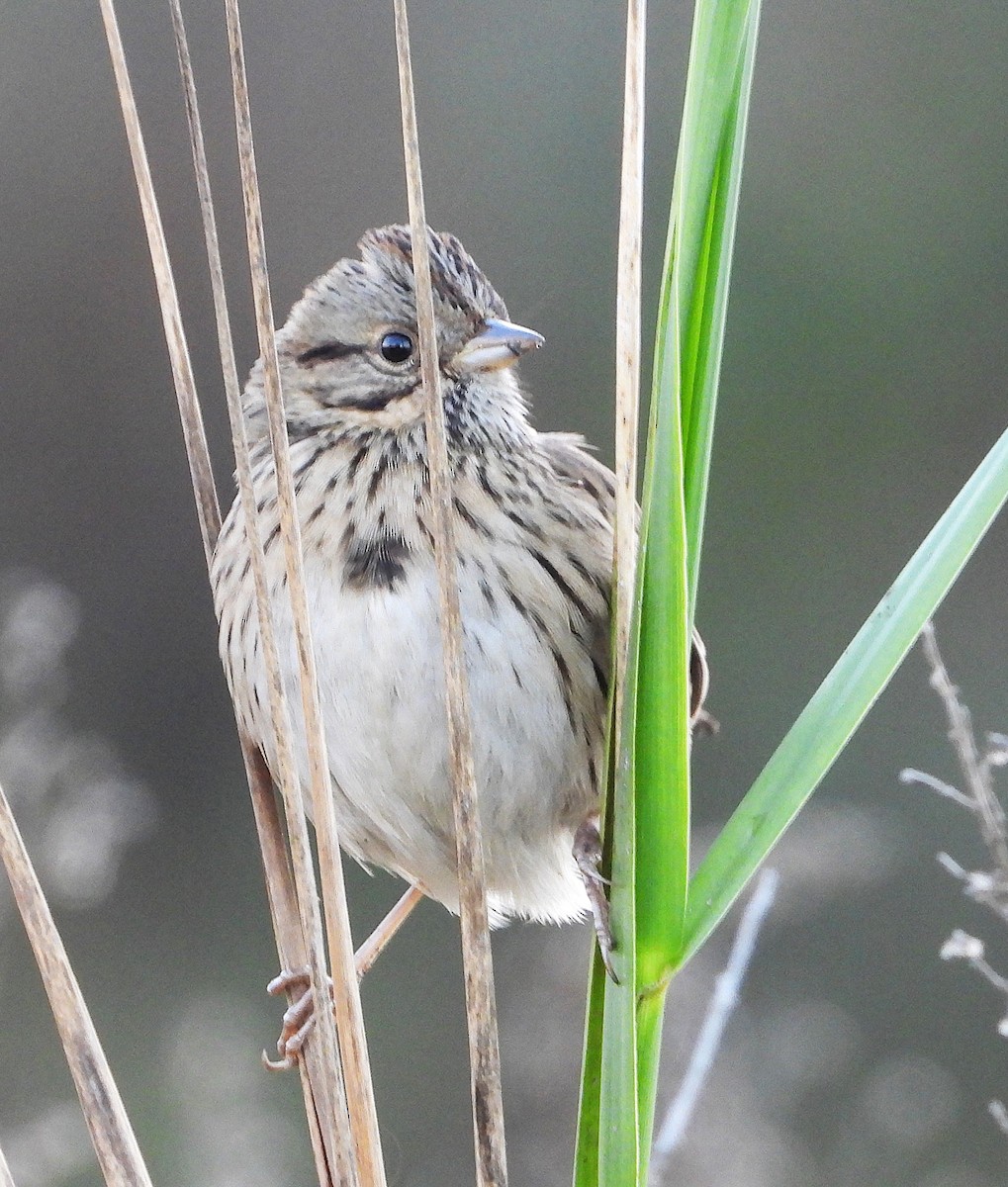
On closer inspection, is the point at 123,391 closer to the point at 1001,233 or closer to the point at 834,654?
the point at 834,654

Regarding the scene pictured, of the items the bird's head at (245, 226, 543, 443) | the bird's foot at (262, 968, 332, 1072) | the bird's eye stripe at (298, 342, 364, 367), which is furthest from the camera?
the bird's eye stripe at (298, 342, 364, 367)

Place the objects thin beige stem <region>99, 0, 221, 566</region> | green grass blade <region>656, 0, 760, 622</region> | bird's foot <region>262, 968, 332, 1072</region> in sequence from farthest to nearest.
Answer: bird's foot <region>262, 968, 332, 1072</region> → thin beige stem <region>99, 0, 221, 566</region> → green grass blade <region>656, 0, 760, 622</region>

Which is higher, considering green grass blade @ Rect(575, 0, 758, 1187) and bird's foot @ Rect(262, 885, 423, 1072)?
green grass blade @ Rect(575, 0, 758, 1187)

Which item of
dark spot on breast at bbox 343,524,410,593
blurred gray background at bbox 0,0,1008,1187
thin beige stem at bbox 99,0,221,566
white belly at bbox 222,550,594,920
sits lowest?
blurred gray background at bbox 0,0,1008,1187

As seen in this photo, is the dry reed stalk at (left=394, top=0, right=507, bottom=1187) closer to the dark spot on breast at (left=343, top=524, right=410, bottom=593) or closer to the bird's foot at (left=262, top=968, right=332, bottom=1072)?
the bird's foot at (left=262, top=968, right=332, bottom=1072)

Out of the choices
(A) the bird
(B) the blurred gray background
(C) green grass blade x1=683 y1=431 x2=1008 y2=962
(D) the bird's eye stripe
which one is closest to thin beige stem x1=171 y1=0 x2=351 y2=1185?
(C) green grass blade x1=683 y1=431 x2=1008 y2=962
